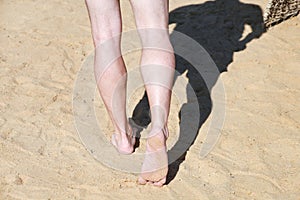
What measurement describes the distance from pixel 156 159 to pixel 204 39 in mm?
1876

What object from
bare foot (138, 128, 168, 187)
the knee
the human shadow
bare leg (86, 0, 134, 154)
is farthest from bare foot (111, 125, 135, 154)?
the knee

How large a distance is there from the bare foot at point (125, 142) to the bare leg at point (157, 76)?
14.5 inches

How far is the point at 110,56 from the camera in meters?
2.77

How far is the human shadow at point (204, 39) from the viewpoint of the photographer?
135 inches

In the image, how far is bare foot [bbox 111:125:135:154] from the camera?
3.11m

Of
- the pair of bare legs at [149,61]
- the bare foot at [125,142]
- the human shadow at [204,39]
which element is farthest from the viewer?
the human shadow at [204,39]

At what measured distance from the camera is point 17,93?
146 inches

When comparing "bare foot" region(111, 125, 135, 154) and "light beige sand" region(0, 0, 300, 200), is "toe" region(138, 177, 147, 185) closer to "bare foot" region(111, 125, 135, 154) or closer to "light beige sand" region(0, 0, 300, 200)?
"light beige sand" region(0, 0, 300, 200)

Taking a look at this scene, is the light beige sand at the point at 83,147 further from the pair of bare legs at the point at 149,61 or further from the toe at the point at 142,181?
the pair of bare legs at the point at 149,61

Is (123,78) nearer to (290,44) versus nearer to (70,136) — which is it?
(70,136)

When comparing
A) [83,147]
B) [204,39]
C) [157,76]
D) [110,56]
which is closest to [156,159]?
[157,76]

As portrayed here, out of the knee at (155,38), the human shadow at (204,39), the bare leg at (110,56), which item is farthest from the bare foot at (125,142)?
the knee at (155,38)

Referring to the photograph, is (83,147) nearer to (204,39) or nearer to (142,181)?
(142,181)

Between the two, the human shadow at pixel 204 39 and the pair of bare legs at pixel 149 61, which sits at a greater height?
the pair of bare legs at pixel 149 61
